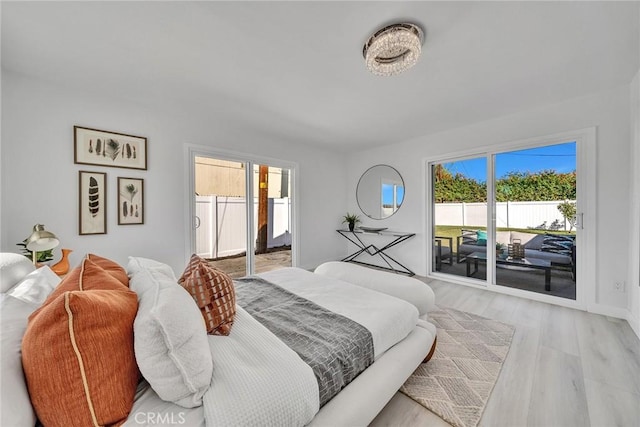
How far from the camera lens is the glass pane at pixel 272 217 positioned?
3.68 m

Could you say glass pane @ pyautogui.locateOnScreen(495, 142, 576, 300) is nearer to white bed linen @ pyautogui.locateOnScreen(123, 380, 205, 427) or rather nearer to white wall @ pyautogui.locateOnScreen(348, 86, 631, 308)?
white wall @ pyautogui.locateOnScreen(348, 86, 631, 308)

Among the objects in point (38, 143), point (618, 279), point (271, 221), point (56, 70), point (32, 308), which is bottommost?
point (618, 279)

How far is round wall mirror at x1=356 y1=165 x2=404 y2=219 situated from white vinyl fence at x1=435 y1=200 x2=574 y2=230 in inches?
29.9

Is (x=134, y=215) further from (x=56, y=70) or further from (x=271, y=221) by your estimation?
(x=271, y=221)

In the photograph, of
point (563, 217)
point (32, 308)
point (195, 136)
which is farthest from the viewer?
point (195, 136)

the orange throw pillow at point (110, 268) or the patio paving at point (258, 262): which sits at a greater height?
the orange throw pillow at point (110, 268)

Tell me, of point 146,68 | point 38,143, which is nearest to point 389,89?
point 146,68

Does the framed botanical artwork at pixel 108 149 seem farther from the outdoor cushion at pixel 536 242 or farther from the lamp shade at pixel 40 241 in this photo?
the outdoor cushion at pixel 536 242

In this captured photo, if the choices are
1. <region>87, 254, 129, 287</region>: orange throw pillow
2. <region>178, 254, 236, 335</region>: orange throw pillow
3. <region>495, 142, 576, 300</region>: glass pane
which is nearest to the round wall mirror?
<region>495, 142, 576, 300</region>: glass pane

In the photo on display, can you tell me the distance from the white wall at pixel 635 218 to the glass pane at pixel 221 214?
167 inches

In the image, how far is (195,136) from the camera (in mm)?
2949

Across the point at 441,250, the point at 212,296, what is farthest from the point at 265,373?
the point at 441,250

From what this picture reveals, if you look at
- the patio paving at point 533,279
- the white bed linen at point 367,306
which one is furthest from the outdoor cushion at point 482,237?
the white bed linen at point 367,306

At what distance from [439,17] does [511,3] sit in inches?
15.3
